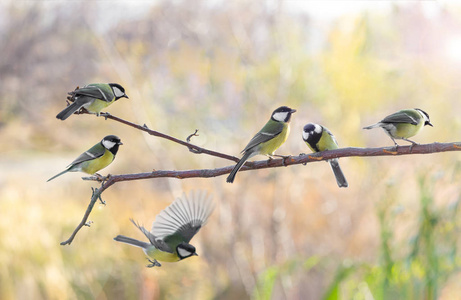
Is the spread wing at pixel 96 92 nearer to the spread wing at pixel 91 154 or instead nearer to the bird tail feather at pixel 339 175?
the spread wing at pixel 91 154

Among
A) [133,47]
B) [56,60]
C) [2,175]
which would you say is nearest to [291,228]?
[133,47]

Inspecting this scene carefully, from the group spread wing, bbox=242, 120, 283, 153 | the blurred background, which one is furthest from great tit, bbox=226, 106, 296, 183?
the blurred background

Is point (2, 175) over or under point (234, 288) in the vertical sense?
over

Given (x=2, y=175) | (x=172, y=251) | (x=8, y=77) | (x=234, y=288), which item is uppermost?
(x=8, y=77)

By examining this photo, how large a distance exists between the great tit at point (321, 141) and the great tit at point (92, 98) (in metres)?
0.22

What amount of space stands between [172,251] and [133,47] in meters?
3.99

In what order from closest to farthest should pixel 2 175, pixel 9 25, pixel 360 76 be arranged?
pixel 360 76
pixel 2 175
pixel 9 25

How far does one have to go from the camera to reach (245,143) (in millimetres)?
3635

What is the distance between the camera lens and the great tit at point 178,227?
1.64ft

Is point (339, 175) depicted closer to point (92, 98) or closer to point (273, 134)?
point (273, 134)

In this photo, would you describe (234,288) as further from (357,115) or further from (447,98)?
(447,98)

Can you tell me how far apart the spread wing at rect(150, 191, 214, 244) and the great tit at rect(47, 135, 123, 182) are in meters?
0.08

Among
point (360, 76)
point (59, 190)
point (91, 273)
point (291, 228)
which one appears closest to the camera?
point (91, 273)

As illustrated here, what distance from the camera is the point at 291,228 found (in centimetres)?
396
